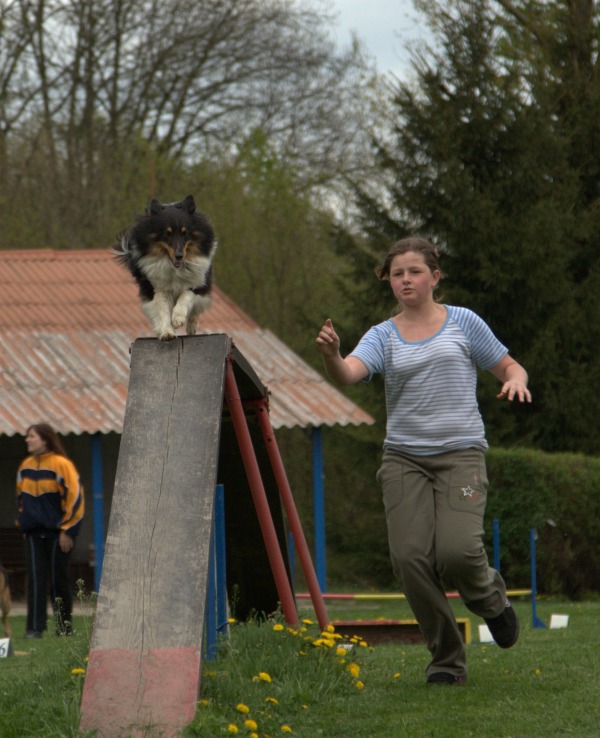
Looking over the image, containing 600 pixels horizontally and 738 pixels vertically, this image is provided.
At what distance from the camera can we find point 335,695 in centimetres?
529

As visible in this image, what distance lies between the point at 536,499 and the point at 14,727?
1051 centimetres

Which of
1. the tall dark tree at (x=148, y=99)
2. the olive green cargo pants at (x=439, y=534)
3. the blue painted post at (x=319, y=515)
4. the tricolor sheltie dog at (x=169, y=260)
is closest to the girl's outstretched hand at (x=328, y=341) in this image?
the olive green cargo pants at (x=439, y=534)

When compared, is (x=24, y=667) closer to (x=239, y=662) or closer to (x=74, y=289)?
(x=239, y=662)

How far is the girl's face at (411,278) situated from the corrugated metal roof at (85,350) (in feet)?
28.2

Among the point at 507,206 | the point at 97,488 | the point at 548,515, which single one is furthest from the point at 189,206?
the point at 507,206

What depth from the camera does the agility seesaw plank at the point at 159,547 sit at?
451cm

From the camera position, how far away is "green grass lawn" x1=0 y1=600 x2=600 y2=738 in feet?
15.2

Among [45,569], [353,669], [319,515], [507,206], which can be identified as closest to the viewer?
[353,669]

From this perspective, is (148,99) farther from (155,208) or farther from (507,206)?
(155,208)

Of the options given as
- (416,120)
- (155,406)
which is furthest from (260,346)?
(155,406)

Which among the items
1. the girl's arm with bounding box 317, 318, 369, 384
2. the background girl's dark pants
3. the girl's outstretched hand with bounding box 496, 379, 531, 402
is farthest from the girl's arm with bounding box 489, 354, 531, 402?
the background girl's dark pants

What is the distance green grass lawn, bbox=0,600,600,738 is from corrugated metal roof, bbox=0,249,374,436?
853cm

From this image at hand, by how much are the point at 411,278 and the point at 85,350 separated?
36.0ft

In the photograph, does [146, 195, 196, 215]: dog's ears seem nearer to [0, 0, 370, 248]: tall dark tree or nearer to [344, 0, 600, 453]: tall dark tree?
[344, 0, 600, 453]: tall dark tree
